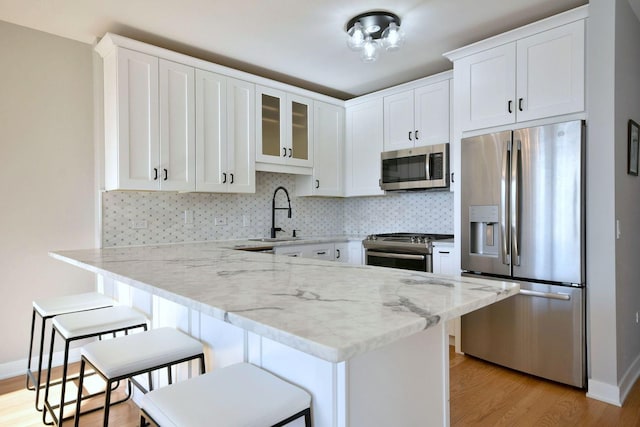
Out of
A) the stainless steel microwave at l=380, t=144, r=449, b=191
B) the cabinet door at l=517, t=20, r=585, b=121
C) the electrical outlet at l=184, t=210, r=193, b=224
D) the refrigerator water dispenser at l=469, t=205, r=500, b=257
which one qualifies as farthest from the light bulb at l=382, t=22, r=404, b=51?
the electrical outlet at l=184, t=210, r=193, b=224

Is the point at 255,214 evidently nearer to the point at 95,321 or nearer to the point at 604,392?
the point at 95,321

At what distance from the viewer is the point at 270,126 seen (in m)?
3.73

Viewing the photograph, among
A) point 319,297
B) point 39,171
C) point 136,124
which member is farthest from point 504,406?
point 39,171

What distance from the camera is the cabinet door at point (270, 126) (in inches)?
142

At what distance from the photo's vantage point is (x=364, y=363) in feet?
3.36

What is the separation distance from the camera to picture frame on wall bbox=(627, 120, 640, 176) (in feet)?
8.40

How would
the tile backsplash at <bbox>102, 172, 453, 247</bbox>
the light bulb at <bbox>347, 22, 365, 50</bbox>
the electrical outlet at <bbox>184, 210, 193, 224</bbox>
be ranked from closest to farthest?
the light bulb at <bbox>347, 22, 365, 50</bbox> < the tile backsplash at <bbox>102, 172, 453, 247</bbox> < the electrical outlet at <bbox>184, 210, 193, 224</bbox>

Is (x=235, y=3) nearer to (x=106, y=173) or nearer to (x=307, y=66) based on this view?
(x=307, y=66)

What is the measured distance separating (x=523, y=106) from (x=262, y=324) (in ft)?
8.64

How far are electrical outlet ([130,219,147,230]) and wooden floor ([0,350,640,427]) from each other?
1.28 metres

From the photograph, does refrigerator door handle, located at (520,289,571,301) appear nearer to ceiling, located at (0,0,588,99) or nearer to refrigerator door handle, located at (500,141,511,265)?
refrigerator door handle, located at (500,141,511,265)

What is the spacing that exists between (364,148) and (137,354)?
10.7 ft

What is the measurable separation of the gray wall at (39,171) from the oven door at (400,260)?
2454 mm

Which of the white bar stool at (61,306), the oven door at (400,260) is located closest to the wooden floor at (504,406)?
the white bar stool at (61,306)
